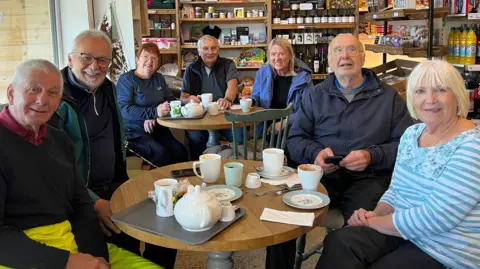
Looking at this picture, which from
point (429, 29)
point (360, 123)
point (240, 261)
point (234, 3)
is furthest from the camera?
point (234, 3)

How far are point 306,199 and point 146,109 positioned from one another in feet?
7.31

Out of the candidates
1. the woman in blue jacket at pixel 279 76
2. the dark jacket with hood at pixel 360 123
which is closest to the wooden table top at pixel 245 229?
the dark jacket with hood at pixel 360 123

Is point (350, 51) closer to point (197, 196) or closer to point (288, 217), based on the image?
point (288, 217)

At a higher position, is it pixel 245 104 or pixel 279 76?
pixel 279 76

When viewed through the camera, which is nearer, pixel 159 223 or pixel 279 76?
pixel 159 223

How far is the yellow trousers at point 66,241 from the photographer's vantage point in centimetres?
148

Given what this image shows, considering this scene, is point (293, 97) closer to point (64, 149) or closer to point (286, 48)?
point (286, 48)

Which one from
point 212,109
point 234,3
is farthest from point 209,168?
point 234,3

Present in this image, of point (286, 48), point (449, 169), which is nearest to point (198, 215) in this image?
point (449, 169)

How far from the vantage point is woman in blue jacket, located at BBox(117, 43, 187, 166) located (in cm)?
351

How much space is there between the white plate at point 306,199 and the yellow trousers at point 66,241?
511 mm

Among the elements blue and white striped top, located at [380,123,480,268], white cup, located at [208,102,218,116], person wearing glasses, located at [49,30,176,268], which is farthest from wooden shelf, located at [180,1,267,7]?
blue and white striped top, located at [380,123,480,268]

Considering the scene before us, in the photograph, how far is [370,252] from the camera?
161cm

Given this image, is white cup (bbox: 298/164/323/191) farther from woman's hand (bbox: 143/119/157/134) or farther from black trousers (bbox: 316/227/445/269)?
woman's hand (bbox: 143/119/157/134)
